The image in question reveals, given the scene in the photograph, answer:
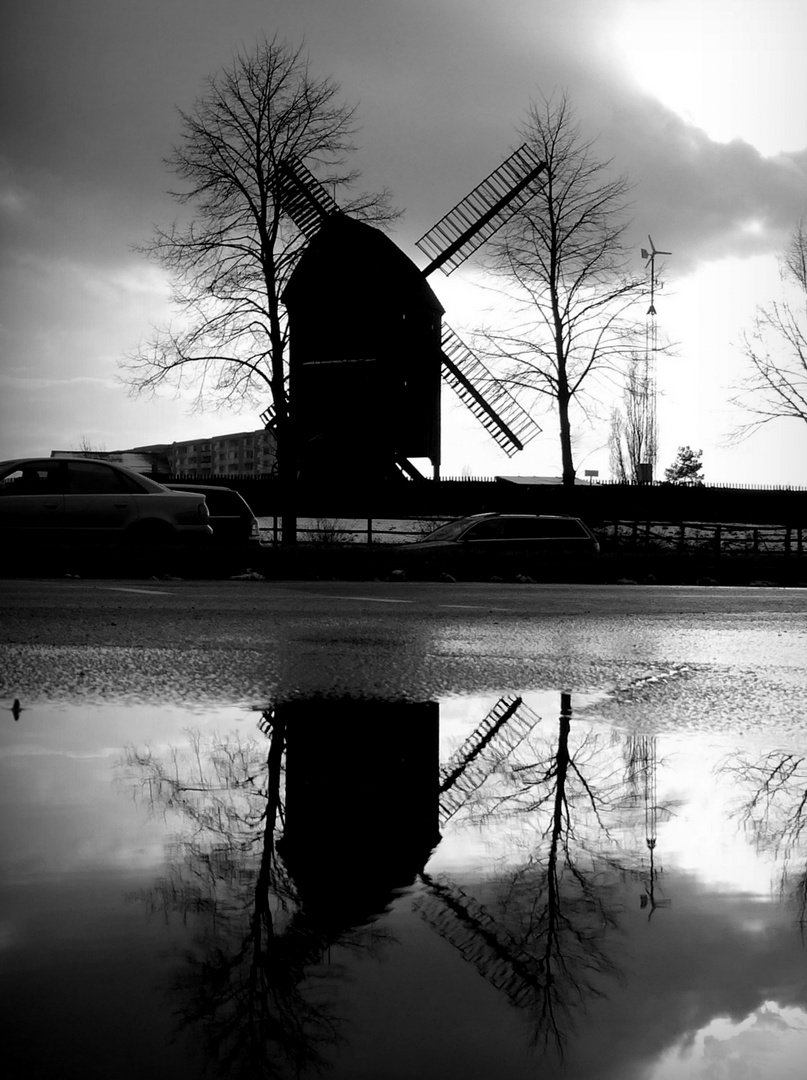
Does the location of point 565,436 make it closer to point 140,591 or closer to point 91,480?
point 91,480

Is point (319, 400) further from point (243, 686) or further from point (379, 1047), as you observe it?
point (379, 1047)

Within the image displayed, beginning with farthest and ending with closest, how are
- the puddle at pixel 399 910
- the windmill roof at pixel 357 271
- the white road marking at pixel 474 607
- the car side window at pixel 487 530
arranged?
the windmill roof at pixel 357 271
the car side window at pixel 487 530
the white road marking at pixel 474 607
the puddle at pixel 399 910

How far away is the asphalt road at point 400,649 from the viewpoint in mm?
5586

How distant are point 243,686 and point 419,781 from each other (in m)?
2.13

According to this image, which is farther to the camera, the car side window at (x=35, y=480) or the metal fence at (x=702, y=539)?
the metal fence at (x=702, y=539)

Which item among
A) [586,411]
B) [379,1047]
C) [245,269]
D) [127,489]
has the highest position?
[245,269]

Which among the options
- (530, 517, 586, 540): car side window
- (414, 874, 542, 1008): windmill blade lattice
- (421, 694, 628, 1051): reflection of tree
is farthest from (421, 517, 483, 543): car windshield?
(414, 874, 542, 1008): windmill blade lattice

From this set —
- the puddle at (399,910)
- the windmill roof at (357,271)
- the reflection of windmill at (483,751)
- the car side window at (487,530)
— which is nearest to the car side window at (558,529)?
the car side window at (487,530)

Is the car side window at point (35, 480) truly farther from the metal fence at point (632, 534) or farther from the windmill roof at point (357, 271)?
the windmill roof at point (357, 271)

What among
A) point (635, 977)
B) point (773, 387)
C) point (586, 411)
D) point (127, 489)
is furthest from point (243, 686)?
point (773, 387)

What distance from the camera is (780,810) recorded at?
134 inches

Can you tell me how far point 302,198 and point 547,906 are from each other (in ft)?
128

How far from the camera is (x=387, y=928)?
7.53ft

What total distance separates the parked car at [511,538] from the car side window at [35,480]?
6.29m
